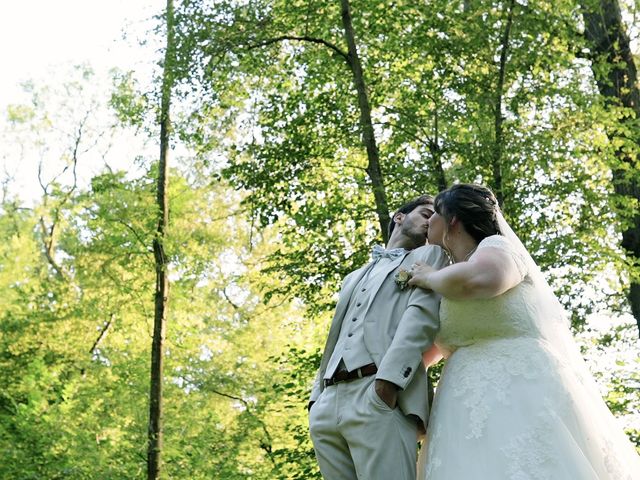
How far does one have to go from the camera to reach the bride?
3.06m

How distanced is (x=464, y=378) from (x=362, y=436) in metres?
0.42

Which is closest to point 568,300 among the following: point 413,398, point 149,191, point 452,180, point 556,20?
point 452,180

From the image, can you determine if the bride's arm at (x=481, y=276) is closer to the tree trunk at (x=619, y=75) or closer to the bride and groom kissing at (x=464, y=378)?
the bride and groom kissing at (x=464, y=378)

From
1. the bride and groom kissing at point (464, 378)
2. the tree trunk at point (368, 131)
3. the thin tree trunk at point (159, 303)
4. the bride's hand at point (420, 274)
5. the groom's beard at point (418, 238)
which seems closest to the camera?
the bride and groom kissing at point (464, 378)

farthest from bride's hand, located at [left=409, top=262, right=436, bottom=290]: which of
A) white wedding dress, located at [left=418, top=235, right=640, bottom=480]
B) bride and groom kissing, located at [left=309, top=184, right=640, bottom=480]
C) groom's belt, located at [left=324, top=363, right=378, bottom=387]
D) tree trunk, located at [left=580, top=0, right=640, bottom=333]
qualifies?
tree trunk, located at [left=580, top=0, right=640, bottom=333]

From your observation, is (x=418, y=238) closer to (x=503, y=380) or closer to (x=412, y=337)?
(x=412, y=337)

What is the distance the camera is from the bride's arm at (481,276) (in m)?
3.21

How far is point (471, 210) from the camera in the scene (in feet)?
11.5

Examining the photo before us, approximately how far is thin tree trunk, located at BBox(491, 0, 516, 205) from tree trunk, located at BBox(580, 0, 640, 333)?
0.85 m

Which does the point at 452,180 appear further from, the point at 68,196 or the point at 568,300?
the point at 68,196

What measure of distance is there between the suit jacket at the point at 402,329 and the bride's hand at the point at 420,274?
0.04 metres

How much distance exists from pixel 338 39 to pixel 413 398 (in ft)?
27.5

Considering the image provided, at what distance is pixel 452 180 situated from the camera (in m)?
10.1

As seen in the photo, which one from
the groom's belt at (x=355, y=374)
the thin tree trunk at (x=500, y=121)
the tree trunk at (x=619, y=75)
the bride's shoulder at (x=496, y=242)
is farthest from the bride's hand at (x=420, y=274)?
the tree trunk at (x=619, y=75)
